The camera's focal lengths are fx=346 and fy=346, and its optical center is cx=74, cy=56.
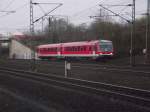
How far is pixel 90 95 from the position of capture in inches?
570

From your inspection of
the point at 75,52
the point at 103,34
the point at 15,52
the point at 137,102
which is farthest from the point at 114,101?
the point at 15,52

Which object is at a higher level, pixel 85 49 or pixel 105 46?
pixel 105 46

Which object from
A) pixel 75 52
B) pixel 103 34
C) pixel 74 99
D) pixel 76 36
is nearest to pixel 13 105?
pixel 74 99

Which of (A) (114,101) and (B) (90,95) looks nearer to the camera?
(A) (114,101)

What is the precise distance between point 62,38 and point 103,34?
14.4 metres

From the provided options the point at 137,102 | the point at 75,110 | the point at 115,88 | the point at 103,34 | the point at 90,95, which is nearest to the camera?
the point at 75,110

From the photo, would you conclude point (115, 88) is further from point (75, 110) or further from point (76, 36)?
point (76, 36)

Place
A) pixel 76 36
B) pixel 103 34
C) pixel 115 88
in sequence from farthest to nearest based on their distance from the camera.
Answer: pixel 76 36 < pixel 103 34 < pixel 115 88

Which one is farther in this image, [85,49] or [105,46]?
[85,49]

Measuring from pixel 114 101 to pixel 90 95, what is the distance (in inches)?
81.5

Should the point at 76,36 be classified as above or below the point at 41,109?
above

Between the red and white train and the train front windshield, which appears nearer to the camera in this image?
the red and white train

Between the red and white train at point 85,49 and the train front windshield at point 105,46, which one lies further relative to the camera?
the train front windshield at point 105,46

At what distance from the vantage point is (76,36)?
7331 centimetres
